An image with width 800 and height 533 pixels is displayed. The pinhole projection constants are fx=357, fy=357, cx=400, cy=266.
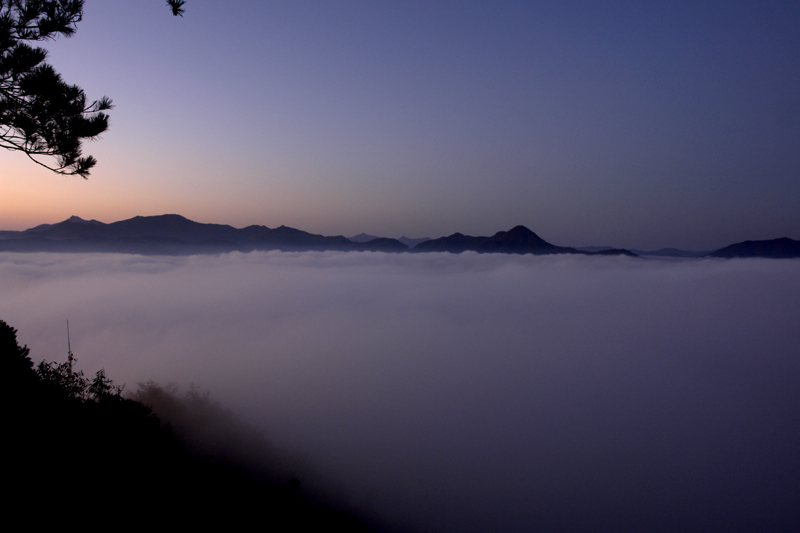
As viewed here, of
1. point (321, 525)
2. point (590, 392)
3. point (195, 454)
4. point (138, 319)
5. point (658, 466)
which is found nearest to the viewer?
point (321, 525)

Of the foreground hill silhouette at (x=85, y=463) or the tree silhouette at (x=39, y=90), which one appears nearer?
the tree silhouette at (x=39, y=90)

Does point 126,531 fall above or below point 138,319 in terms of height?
above

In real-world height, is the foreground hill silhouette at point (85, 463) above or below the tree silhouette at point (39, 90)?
below

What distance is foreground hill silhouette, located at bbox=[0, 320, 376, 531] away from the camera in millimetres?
10055

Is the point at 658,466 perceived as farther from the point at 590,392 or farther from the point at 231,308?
the point at 231,308

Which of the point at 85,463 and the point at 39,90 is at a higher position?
the point at 39,90

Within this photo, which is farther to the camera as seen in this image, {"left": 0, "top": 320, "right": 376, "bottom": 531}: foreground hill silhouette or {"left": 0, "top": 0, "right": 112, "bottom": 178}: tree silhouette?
{"left": 0, "top": 320, "right": 376, "bottom": 531}: foreground hill silhouette

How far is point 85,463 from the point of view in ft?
45.2

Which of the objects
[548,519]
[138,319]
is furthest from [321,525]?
[138,319]

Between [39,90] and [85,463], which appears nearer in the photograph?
[39,90]

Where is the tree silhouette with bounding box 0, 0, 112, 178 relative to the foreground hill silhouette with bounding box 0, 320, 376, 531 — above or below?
above

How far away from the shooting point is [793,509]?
69875 mm

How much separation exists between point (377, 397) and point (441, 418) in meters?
23.8

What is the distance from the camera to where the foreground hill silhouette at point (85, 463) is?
33.0ft
